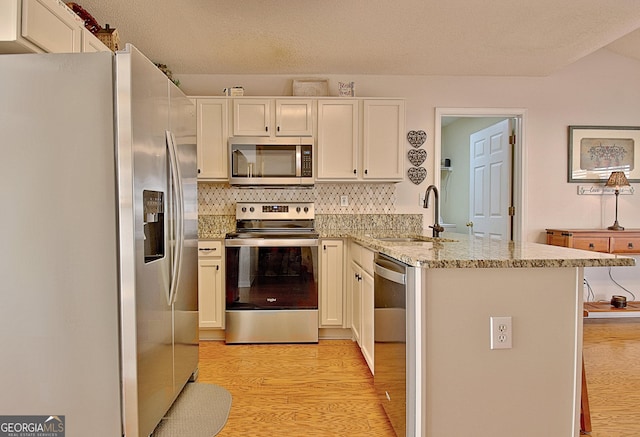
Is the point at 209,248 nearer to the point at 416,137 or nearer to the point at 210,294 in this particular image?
the point at 210,294

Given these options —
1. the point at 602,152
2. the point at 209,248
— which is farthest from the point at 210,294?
the point at 602,152

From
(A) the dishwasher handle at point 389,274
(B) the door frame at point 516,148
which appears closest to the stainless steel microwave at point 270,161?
(B) the door frame at point 516,148

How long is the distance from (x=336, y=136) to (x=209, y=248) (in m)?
1.48

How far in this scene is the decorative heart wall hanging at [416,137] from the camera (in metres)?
4.00

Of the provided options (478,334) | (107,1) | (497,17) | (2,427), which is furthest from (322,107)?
(2,427)

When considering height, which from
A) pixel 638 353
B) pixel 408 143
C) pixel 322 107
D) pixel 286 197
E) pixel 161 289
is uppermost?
pixel 322 107

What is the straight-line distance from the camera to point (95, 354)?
160 cm

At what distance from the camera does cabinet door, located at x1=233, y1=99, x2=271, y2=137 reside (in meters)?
3.60

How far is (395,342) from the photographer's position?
1798mm

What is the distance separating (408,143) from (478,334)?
272 cm

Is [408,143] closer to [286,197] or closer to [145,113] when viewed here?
[286,197]

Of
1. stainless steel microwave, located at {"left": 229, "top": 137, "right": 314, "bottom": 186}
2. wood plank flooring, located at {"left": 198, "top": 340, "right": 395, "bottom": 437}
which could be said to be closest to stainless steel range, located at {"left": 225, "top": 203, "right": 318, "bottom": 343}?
wood plank flooring, located at {"left": 198, "top": 340, "right": 395, "bottom": 437}

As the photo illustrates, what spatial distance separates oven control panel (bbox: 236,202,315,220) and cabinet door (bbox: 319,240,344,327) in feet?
1.66

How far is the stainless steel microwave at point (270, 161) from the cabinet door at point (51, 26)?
1554 millimetres
